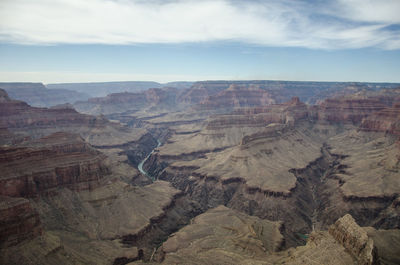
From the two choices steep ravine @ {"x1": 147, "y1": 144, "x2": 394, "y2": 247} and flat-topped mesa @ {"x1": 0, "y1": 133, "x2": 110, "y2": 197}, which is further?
steep ravine @ {"x1": 147, "y1": 144, "x2": 394, "y2": 247}

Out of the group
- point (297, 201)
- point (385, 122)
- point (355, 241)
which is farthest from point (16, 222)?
point (385, 122)

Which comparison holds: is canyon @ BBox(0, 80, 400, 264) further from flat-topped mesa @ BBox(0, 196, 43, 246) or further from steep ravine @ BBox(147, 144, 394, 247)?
steep ravine @ BBox(147, 144, 394, 247)

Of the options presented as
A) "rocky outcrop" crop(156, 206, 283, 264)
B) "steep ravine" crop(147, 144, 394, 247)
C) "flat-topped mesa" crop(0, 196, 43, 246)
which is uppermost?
"flat-topped mesa" crop(0, 196, 43, 246)

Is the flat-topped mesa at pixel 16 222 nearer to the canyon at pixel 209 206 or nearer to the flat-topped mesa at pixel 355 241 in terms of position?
the canyon at pixel 209 206

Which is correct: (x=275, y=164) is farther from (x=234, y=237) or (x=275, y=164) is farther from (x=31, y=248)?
(x=31, y=248)

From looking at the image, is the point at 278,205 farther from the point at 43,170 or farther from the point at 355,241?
the point at 43,170

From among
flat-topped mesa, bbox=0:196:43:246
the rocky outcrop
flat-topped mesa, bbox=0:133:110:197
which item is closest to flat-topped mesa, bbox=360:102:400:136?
the rocky outcrop

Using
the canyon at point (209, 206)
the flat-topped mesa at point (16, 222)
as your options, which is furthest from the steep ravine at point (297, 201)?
the flat-topped mesa at point (16, 222)

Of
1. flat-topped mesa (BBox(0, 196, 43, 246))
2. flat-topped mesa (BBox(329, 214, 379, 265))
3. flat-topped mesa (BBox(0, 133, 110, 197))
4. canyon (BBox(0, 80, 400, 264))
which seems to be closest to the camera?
flat-topped mesa (BBox(329, 214, 379, 265))
